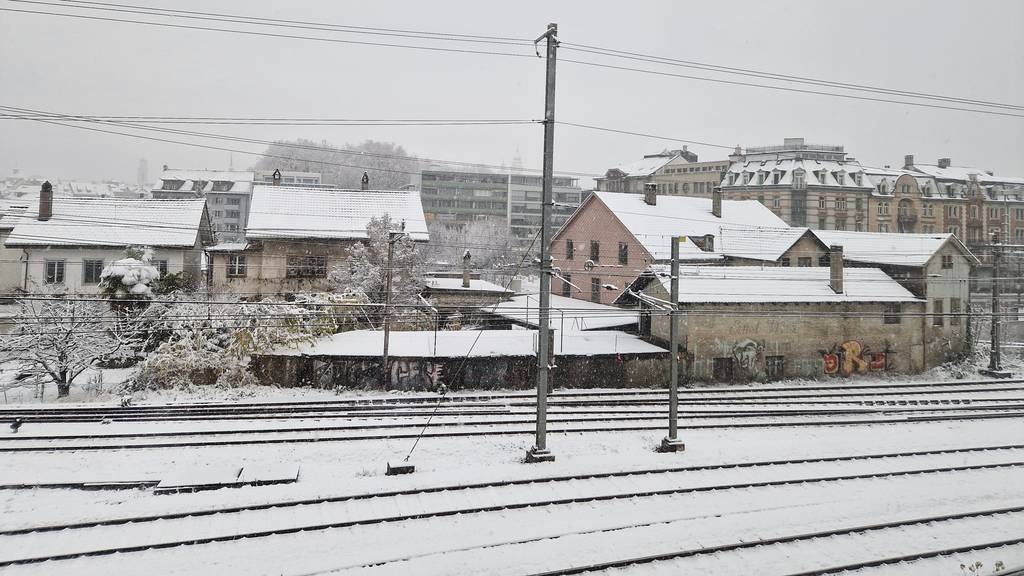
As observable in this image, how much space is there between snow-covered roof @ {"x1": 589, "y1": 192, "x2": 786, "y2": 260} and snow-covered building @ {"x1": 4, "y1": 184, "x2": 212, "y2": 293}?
26.7 m

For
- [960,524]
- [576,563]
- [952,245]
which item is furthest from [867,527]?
[952,245]

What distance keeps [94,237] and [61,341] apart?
1805 centimetres

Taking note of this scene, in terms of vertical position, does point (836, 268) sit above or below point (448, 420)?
above

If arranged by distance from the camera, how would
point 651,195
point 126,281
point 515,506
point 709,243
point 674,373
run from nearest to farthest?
point 515,506 < point 674,373 < point 126,281 < point 709,243 < point 651,195

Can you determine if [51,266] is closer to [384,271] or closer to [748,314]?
[384,271]

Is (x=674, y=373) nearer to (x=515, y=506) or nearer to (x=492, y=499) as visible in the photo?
(x=515, y=506)

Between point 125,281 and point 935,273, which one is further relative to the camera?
point 935,273

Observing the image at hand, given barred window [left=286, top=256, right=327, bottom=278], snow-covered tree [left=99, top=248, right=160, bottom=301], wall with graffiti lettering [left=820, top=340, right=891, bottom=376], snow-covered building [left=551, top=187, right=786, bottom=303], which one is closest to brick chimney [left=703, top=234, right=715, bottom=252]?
snow-covered building [left=551, top=187, right=786, bottom=303]

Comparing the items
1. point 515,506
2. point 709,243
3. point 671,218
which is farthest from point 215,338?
point 671,218

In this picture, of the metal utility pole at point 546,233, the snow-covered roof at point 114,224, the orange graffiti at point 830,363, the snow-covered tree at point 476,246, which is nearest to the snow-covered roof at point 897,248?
Result: the orange graffiti at point 830,363

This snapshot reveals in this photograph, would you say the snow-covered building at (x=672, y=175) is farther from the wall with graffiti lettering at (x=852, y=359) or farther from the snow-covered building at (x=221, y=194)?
the wall with graffiti lettering at (x=852, y=359)

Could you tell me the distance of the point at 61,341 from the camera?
2362 cm

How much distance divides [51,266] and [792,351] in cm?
4106

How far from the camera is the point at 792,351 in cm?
2948
